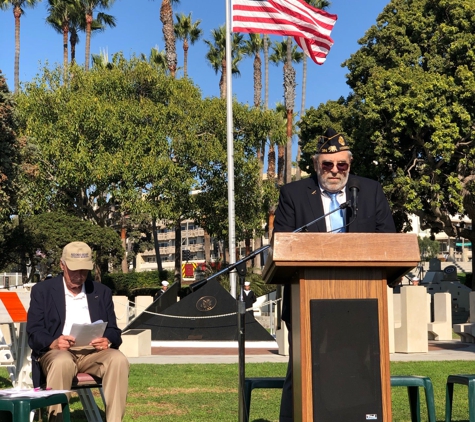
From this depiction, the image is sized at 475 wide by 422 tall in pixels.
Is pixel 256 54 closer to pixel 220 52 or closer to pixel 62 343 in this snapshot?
pixel 220 52

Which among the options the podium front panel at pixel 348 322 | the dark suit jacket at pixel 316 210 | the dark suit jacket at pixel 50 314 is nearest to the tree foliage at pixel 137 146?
the dark suit jacket at pixel 50 314

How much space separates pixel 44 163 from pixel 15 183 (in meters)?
9.09

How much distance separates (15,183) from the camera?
93.6ft

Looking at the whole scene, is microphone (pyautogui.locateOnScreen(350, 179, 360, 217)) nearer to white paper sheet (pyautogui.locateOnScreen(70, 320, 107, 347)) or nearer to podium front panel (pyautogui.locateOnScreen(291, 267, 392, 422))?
podium front panel (pyautogui.locateOnScreen(291, 267, 392, 422))

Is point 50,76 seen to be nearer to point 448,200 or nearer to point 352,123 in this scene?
point 352,123

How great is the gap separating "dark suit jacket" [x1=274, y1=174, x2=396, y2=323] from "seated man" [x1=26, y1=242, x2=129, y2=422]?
5.69 feet

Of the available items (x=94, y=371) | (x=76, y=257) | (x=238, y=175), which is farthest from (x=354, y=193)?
(x=238, y=175)

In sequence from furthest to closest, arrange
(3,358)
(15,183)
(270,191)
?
(270,191), (15,183), (3,358)

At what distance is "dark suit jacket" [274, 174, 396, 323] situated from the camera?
5152mm

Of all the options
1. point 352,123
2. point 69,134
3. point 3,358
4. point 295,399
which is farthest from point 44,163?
point 295,399

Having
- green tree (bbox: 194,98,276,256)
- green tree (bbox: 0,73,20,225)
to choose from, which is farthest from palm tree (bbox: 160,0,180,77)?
green tree (bbox: 0,73,20,225)

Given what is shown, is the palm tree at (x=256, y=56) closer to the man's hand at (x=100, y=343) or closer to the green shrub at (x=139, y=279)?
the green shrub at (x=139, y=279)

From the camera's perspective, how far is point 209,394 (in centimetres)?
976

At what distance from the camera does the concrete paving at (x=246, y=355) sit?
1477 cm
